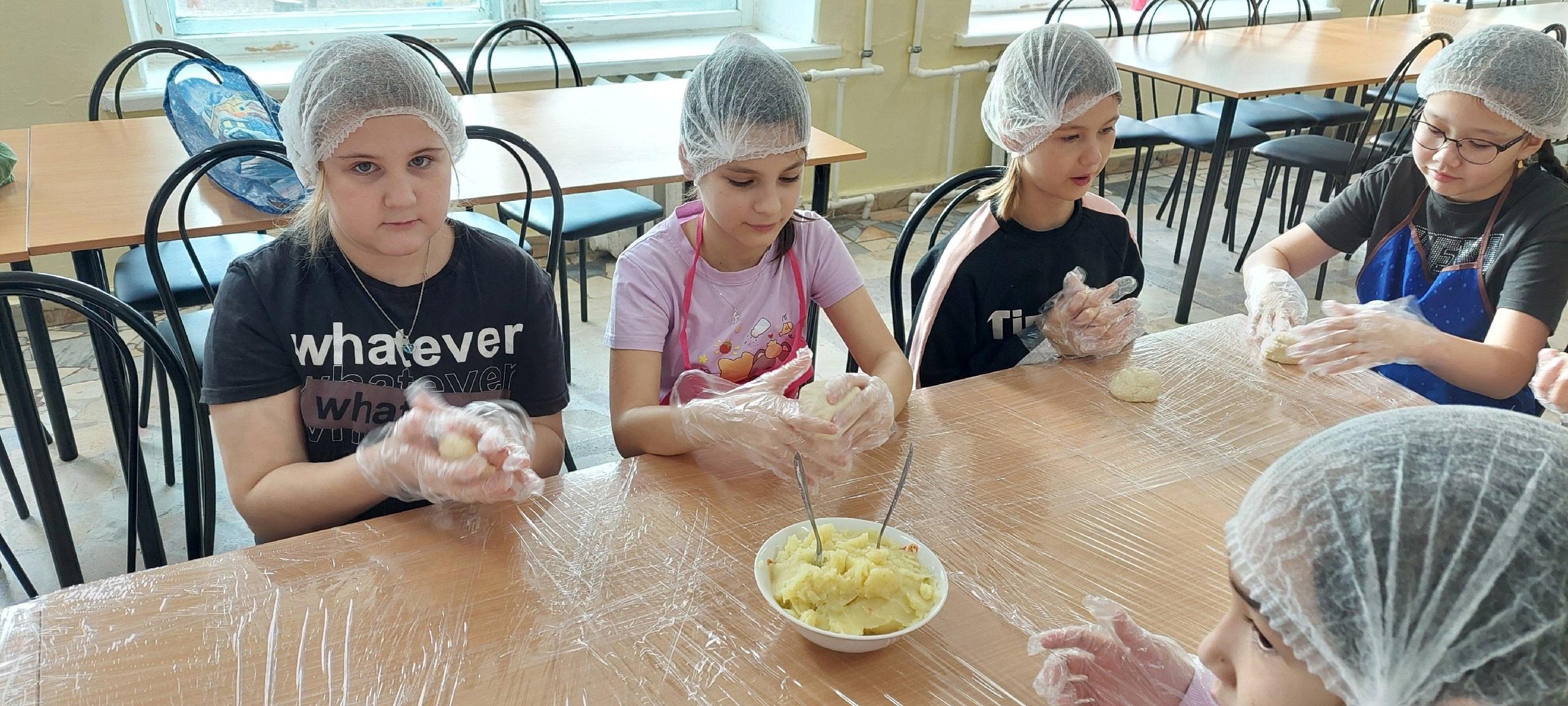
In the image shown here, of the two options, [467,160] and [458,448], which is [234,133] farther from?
[458,448]

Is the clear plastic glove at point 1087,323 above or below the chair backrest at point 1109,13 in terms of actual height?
below

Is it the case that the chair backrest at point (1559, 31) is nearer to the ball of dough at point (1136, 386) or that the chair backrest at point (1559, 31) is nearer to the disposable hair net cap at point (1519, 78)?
the disposable hair net cap at point (1519, 78)

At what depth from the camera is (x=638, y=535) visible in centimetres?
115

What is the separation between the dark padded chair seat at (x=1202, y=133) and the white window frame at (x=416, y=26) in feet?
6.44

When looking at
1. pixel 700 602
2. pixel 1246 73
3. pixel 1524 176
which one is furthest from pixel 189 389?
pixel 1246 73

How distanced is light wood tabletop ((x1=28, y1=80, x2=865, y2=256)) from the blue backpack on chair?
48mm

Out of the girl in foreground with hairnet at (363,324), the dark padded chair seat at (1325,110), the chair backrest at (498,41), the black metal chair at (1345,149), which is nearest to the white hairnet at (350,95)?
the girl in foreground with hairnet at (363,324)

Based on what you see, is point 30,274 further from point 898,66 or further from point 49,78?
point 898,66

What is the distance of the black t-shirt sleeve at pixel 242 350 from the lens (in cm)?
127

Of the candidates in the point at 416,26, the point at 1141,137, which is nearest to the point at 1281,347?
the point at 1141,137

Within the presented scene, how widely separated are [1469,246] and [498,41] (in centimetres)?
305

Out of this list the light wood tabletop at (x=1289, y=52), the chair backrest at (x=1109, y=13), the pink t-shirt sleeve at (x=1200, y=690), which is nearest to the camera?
the pink t-shirt sleeve at (x=1200, y=690)

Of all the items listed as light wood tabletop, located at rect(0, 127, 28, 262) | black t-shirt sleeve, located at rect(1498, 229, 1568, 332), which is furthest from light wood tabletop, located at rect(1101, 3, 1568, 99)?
light wood tabletop, located at rect(0, 127, 28, 262)

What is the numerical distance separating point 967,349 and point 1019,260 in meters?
0.20
